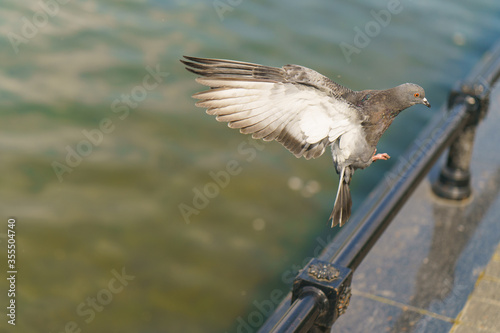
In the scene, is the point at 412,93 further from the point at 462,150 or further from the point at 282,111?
the point at 462,150

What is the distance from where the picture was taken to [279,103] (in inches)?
94.4

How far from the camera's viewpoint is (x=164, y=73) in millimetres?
8883

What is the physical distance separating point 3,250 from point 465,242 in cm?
435

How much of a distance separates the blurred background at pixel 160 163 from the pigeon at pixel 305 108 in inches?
120

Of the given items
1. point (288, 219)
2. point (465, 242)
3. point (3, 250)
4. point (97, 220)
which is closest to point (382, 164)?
point (288, 219)

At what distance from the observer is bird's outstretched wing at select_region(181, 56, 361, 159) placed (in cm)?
226

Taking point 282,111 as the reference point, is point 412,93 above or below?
below

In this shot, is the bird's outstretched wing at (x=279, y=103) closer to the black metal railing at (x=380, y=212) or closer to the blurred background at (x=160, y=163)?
the black metal railing at (x=380, y=212)

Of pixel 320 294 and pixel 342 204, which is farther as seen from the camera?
pixel 320 294

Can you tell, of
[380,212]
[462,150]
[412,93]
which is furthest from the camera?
[462,150]

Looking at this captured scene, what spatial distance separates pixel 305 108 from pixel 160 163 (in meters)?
5.59

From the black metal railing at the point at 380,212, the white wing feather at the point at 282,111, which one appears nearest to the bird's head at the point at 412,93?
the white wing feather at the point at 282,111

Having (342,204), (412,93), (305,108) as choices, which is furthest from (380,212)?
(412,93)

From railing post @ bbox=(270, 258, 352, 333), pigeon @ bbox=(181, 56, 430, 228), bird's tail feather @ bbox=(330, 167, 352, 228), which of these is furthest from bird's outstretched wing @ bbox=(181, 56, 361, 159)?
railing post @ bbox=(270, 258, 352, 333)
